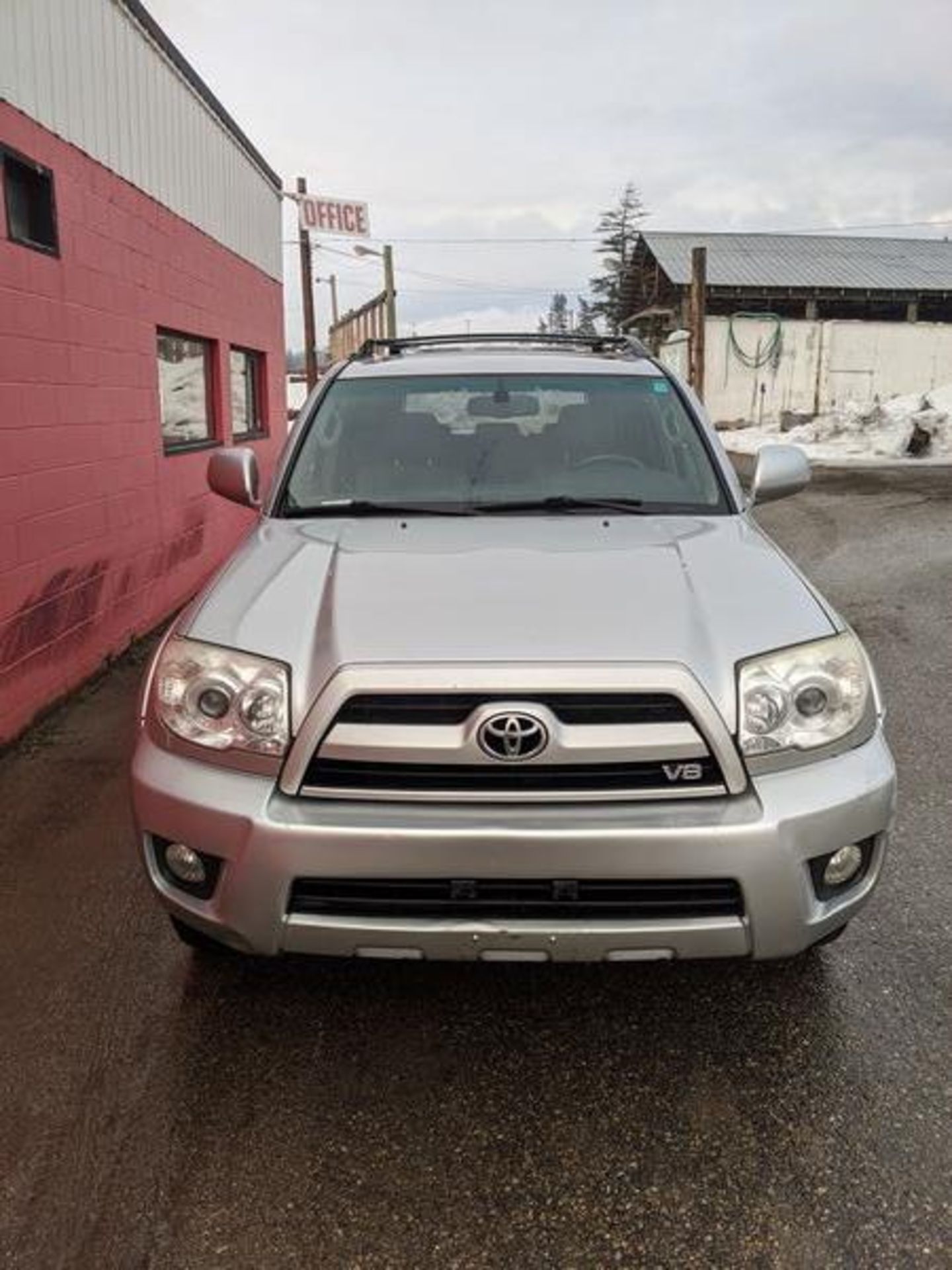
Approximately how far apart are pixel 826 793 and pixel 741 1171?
2.78ft

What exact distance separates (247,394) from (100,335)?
5601 millimetres

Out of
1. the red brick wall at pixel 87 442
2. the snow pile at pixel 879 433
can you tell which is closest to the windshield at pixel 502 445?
the red brick wall at pixel 87 442

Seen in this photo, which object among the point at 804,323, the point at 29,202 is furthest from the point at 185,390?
the point at 804,323

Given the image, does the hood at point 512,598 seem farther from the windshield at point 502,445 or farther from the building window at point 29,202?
the building window at point 29,202

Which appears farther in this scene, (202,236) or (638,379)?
(202,236)

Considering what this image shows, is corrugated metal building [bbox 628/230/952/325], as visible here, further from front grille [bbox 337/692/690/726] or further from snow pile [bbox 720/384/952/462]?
front grille [bbox 337/692/690/726]

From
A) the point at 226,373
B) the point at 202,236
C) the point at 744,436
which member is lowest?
the point at 744,436

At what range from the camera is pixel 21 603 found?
205 inches

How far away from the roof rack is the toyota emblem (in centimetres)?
279

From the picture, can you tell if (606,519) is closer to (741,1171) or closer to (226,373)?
(741,1171)

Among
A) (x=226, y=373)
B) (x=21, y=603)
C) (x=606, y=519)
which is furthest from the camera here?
(x=226, y=373)

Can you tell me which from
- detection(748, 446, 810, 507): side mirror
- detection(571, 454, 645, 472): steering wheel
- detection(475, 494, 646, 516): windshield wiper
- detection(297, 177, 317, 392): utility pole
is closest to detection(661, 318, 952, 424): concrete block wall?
detection(297, 177, 317, 392): utility pole

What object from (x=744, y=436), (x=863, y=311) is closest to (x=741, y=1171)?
(x=744, y=436)

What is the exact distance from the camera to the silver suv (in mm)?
2330
